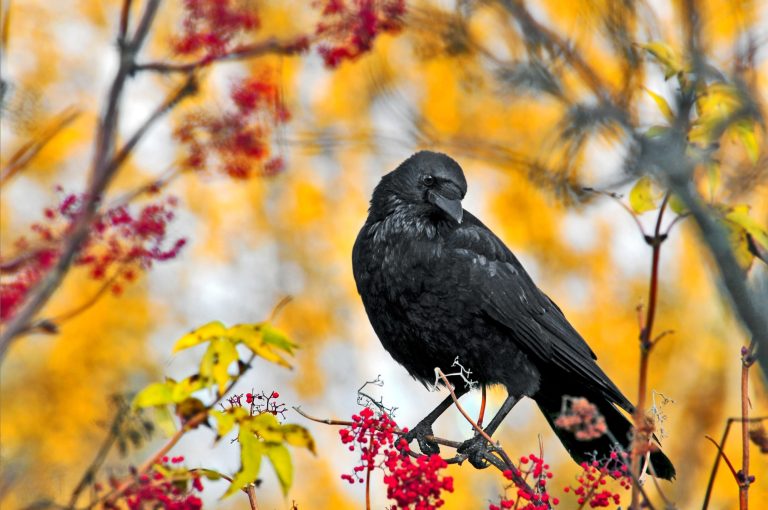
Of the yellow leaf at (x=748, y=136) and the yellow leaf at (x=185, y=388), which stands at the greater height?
the yellow leaf at (x=748, y=136)

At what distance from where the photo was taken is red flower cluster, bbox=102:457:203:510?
1771mm

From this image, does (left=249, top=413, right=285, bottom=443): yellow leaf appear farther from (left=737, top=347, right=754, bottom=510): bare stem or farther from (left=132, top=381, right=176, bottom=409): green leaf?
(left=737, top=347, right=754, bottom=510): bare stem

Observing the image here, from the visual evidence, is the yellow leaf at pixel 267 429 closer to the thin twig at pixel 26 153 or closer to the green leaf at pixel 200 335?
the green leaf at pixel 200 335

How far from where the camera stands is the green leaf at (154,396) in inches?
65.6

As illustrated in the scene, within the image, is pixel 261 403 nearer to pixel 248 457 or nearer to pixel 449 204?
pixel 248 457

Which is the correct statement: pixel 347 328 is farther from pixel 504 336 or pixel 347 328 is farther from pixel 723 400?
pixel 504 336

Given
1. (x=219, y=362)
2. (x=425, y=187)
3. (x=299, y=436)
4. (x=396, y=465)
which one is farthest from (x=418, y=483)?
(x=425, y=187)

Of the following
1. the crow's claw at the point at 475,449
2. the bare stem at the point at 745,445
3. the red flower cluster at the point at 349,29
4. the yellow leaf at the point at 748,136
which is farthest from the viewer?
the crow's claw at the point at 475,449

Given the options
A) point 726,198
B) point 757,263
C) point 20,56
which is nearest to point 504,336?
point 726,198

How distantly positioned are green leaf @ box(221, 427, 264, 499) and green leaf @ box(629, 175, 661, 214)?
1.25 m

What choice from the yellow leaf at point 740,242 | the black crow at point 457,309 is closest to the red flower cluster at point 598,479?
the yellow leaf at point 740,242

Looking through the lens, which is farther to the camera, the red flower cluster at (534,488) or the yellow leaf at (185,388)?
the red flower cluster at (534,488)

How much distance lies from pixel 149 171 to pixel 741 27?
898 cm

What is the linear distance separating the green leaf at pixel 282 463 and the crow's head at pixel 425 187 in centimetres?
285
